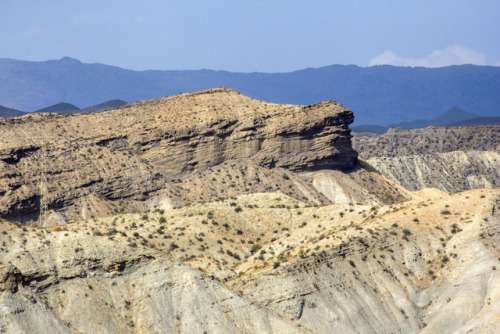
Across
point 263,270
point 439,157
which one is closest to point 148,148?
point 263,270

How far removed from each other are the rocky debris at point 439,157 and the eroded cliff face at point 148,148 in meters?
28.9

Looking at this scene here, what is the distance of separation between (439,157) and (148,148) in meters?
55.0

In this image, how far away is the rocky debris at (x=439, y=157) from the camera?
129750mm

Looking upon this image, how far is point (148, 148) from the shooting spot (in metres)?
95.2

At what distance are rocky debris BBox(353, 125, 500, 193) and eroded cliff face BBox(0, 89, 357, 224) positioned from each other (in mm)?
28856

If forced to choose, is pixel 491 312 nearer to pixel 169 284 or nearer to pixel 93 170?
pixel 169 284

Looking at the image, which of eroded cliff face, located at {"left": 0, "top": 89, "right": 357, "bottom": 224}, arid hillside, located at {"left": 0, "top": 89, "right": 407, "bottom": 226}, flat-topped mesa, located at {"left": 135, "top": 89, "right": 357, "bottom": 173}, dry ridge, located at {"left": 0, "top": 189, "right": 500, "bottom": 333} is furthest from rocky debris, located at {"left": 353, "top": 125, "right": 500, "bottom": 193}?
dry ridge, located at {"left": 0, "top": 189, "right": 500, "bottom": 333}

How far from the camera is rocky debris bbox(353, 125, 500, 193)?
12975cm

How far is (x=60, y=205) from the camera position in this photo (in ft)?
277

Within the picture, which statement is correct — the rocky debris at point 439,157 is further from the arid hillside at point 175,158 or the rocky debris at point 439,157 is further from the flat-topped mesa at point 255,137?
the flat-topped mesa at point 255,137

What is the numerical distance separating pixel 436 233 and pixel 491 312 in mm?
8981

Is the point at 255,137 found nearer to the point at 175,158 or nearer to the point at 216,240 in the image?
the point at 175,158

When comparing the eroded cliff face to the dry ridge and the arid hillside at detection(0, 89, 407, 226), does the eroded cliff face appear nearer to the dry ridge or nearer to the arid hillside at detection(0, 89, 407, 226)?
the arid hillside at detection(0, 89, 407, 226)

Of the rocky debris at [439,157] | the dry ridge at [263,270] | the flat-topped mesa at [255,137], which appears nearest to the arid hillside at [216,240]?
the dry ridge at [263,270]
